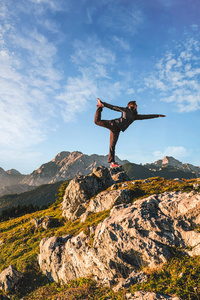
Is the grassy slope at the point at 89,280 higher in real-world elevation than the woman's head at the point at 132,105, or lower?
lower

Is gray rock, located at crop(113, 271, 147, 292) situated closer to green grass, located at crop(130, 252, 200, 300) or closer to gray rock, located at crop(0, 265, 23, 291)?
green grass, located at crop(130, 252, 200, 300)

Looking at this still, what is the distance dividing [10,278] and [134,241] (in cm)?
1139

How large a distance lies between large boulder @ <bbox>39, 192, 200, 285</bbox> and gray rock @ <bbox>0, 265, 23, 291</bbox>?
3155 millimetres

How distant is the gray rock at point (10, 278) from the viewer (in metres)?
14.1

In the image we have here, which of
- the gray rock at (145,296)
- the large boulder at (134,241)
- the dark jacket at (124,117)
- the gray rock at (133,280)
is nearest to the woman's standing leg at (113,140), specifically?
the dark jacket at (124,117)

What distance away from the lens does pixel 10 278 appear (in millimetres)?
14562

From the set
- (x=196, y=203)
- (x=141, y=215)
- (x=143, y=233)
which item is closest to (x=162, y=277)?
(x=143, y=233)

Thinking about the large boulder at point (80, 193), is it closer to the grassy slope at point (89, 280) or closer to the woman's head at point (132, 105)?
the grassy slope at point (89, 280)

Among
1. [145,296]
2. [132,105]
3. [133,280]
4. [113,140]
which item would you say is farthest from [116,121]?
[133,280]

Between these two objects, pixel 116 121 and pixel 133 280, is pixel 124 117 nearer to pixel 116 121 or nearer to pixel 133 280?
pixel 116 121

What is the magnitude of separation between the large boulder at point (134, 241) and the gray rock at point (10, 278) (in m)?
3.15

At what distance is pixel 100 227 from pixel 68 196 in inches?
606

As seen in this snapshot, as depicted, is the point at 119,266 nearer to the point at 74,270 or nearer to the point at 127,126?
the point at 74,270

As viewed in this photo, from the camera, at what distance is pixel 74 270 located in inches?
531
